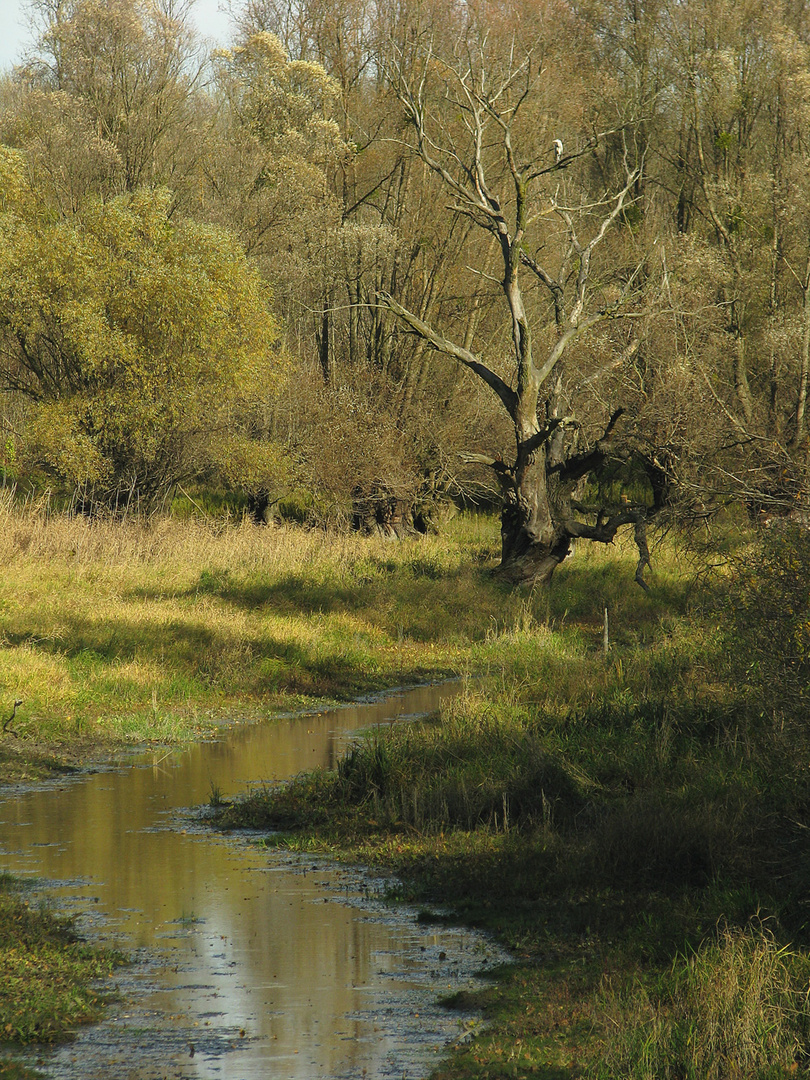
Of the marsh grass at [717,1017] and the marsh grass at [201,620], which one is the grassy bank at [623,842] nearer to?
the marsh grass at [717,1017]

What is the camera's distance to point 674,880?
23.6 feet

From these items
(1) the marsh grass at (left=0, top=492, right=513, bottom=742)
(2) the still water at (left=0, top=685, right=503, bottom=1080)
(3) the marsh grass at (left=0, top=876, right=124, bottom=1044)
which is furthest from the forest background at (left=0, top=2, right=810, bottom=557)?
(3) the marsh grass at (left=0, top=876, right=124, bottom=1044)

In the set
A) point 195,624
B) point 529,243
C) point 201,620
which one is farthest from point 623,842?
point 529,243

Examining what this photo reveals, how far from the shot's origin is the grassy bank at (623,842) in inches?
201

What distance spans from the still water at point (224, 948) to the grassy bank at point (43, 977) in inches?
5.1

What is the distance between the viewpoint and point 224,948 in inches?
263

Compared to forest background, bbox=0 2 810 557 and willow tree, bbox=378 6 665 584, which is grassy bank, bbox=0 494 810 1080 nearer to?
willow tree, bbox=378 6 665 584

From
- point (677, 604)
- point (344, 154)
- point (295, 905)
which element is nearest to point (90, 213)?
point (344, 154)

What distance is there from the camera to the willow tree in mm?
22688

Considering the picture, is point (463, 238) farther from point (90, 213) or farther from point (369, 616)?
point (369, 616)

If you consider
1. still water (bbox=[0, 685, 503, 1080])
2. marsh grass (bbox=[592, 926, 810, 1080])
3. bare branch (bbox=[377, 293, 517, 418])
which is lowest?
still water (bbox=[0, 685, 503, 1080])

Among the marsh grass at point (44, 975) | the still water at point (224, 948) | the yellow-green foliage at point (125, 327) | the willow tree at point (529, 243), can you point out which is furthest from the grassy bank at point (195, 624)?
the marsh grass at point (44, 975)

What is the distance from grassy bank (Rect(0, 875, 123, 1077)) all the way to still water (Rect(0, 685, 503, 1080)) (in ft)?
0.43

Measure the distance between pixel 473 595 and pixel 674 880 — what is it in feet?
45.8
